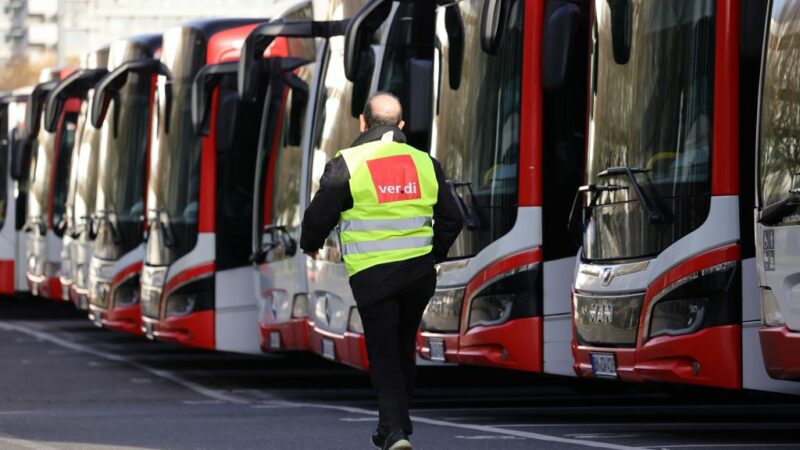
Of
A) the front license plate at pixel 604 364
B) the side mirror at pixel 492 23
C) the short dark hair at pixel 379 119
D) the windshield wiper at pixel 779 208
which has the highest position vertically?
the side mirror at pixel 492 23

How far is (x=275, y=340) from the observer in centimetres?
1608

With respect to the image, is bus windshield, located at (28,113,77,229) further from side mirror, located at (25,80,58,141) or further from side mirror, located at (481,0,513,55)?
side mirror, located at (481,0,513,55)

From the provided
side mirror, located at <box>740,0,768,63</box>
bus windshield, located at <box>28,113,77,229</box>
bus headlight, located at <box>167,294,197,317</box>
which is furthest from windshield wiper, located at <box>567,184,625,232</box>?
bus windshield, located at <box>28,113,77,229</box>

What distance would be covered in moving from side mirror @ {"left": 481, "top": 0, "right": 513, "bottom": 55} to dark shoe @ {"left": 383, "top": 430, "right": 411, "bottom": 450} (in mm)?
2933

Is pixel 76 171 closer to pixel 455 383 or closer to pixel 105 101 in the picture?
pixel 105 101

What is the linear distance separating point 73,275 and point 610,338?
1355cm

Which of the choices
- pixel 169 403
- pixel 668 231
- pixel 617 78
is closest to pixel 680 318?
pixel 668 231

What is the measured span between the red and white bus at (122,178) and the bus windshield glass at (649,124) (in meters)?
8.68

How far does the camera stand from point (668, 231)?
10289 mm

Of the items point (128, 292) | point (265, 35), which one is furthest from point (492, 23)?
point (128, 292)

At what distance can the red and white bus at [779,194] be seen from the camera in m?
9.15

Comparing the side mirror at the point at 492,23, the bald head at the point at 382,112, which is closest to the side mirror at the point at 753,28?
the bald head at the point at 382,112

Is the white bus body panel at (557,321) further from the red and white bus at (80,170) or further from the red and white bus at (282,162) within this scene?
the red and white bus at (80,170)

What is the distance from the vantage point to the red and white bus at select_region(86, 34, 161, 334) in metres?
19.7
